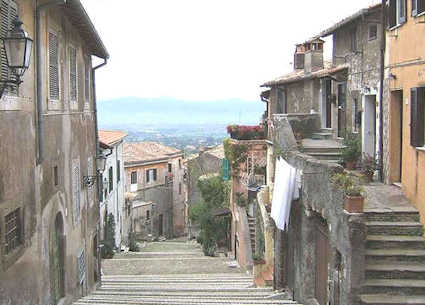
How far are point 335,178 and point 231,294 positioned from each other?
5.78 m

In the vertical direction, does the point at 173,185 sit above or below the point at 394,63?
below

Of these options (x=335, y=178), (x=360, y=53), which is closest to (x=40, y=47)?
(x=335, y=178)

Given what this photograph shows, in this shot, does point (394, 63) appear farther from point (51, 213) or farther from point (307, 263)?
point (51, 213)

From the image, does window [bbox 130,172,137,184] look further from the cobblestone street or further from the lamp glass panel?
the lamp glass panel

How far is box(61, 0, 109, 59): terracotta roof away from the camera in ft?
40.7

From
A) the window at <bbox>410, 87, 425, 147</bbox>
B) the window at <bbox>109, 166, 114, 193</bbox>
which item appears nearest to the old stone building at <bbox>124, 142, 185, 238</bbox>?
the window at <bbox>109, 166, 114, 193</bbox>

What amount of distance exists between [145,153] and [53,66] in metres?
42.9

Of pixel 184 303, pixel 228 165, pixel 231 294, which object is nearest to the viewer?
pixel 184 303

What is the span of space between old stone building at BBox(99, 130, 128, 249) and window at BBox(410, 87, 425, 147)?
19028mm

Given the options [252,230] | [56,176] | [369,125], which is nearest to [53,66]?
[56,176]

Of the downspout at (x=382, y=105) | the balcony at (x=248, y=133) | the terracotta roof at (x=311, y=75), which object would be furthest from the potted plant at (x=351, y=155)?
the balcony at (x=248, y=133)

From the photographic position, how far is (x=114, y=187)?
34500 millimetres

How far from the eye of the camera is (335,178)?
10.5m

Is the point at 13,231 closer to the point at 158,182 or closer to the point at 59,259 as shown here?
the point at 59,259
